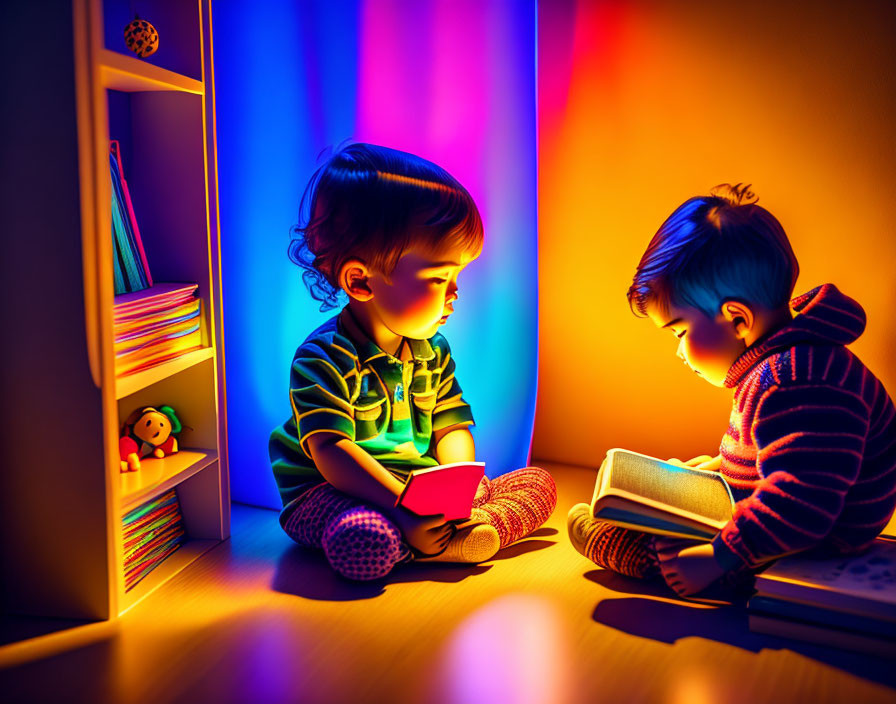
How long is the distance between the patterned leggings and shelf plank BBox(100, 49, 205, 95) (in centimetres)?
66

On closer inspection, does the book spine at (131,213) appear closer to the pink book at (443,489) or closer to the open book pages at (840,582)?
the pink book at (443,489)

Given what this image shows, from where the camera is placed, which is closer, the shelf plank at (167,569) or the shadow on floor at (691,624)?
the shadow on floor at (691,624)

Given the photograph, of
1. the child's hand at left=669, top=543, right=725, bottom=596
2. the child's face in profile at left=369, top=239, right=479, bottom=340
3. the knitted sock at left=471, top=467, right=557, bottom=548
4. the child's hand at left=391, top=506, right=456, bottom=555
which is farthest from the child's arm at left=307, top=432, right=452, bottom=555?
the child's hand at left=669, top=543, right=725, bottom=596

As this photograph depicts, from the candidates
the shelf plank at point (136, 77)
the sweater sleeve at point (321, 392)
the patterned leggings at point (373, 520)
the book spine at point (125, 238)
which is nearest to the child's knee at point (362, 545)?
the patterned leggings at point (373, 520)

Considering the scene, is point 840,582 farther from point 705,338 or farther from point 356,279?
point 356,279

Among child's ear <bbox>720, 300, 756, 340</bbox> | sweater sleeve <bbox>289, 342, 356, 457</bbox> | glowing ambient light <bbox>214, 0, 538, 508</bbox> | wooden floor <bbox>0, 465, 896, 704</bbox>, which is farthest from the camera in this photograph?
glowing ambient light <bbox>214, 0, 538, 508</bbox>

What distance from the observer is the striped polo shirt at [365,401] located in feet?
4.18

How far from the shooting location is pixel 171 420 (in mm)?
1369

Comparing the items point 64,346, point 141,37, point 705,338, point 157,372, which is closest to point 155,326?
point 157,372

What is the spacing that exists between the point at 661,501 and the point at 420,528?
0.36m

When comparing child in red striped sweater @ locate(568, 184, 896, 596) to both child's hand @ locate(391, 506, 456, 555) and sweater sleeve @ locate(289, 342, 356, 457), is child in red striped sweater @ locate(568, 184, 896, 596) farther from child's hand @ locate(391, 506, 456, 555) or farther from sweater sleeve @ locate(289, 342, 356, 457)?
sweater sleeve @ locate(289, 342, 356, 457)

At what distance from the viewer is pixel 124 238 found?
126 centimetres

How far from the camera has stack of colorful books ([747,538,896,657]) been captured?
1.01m

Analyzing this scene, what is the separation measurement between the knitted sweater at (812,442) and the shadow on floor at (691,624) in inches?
3.2
